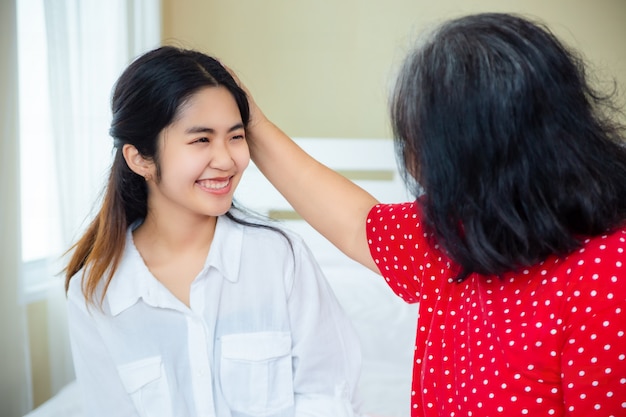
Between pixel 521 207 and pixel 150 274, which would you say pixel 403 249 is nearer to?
pixel 521 207

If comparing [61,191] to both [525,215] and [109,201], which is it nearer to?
[109,201]

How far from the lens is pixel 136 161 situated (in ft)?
4.01

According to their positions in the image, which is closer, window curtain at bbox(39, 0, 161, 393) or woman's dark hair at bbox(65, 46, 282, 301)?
woman's dark hair at bbox(65, 46, 282, 301)

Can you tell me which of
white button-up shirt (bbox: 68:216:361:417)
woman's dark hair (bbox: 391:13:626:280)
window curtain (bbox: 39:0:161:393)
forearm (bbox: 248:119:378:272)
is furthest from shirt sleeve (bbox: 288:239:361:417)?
window curtain (bbox: 39:0:161:393)

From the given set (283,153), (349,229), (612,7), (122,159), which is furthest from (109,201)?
(612,7)

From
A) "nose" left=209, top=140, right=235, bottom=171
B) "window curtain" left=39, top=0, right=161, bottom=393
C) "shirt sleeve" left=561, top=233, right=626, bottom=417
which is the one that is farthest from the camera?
"window curtain" left=39, top=0, right=161, bottom=393

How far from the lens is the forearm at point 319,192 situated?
117 cm

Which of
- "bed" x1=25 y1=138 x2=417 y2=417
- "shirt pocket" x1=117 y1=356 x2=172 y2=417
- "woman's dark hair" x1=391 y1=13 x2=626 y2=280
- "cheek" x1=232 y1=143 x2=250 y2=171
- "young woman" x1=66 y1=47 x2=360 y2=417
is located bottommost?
"bed" x1=25 y1=138 x2=417 y2=417

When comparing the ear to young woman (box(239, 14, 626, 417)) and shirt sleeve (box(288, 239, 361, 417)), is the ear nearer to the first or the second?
shirt sleeve (box(288, 239, 361, 417))

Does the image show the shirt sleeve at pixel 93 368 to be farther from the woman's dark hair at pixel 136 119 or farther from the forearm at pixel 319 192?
the forearm at pixel 319 192

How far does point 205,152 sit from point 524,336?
2.02ft

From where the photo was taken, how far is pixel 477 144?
0.81 m

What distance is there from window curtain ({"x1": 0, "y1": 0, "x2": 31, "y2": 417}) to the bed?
157 mm

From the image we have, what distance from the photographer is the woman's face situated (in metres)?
1.16
